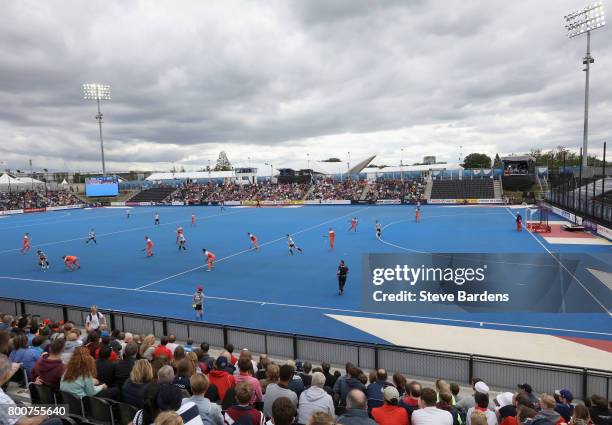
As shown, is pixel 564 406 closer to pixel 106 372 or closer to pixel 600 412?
pixel 600 412

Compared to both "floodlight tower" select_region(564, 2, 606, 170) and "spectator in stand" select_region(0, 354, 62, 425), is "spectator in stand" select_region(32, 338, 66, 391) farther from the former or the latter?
"floodlight tower" select_region(564, 2, 606, 170)

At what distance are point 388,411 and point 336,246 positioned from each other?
2425 centimetres

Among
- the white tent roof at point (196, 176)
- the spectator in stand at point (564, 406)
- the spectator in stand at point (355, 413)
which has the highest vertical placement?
the white tent roof at point (196, 176)

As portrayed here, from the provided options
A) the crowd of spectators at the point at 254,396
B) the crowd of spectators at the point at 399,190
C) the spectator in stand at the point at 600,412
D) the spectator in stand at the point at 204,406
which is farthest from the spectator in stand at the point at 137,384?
the crowd of spectators at the point at 399,190

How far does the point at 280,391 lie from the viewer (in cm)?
555

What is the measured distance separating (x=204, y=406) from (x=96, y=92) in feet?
279

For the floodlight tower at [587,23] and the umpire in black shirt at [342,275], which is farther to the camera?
the floodlight tower at [587,23]

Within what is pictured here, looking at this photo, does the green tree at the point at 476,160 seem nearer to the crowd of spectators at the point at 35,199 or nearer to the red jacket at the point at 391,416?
the crowd of spectators at the point at 35,199

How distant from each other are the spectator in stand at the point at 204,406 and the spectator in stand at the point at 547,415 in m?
3.73

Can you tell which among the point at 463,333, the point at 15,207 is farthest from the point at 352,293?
the point at 15,207

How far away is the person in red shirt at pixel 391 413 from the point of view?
16.7ft

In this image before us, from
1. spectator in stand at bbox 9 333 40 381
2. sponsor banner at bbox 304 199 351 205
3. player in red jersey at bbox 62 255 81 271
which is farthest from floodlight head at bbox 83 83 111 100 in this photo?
spectator in stand at bbox 9 333 40 381

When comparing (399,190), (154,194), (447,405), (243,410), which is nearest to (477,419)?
(447,405)

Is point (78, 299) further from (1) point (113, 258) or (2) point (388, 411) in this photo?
(2) point (388, 411)
